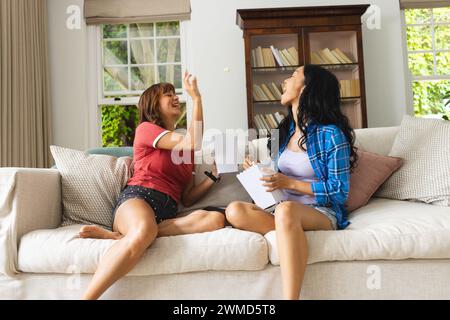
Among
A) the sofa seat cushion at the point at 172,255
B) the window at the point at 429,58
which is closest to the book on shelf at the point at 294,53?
the window at the point at 429,58

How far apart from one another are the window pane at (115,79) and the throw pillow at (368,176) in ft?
8.63

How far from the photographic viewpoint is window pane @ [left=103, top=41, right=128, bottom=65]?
4.03 meters

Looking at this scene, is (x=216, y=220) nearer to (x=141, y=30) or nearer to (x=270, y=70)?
(x=270, y=70)

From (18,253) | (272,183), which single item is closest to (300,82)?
(272,183)

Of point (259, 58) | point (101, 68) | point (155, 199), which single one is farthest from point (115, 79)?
point (155, 199)

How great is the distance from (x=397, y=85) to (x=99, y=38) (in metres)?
2.76

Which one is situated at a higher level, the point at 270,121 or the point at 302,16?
the point at 302,16

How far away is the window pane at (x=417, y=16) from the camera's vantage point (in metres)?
4.02

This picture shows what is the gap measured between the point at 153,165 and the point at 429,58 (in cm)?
327

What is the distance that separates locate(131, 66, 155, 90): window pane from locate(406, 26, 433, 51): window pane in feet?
7.94

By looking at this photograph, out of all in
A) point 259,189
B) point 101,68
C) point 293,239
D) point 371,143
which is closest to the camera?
point 293,239

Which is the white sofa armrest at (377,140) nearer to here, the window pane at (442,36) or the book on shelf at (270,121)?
the book on shelf at (270,121)

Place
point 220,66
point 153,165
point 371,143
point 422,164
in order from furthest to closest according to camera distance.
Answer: point 220,66, point 371,143, point 422,164, point 153,165

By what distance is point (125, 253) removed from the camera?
1.46 meters
